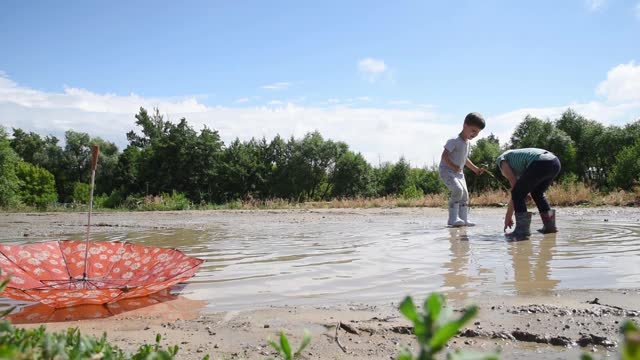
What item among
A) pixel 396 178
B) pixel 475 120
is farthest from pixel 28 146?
pixel 475 120

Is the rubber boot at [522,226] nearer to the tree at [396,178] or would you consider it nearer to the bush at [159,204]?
the bush at [159,204]

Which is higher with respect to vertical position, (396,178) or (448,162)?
(396,178)

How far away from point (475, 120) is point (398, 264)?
4310 mm

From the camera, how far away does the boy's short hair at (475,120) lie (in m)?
9.20

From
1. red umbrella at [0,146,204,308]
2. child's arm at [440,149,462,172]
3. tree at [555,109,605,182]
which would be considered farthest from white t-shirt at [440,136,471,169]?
tree at [555,109,605,182]

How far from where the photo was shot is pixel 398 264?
19.0ft

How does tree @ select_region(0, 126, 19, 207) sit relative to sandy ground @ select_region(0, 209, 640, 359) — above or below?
above

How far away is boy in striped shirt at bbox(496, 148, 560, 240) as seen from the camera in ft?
26.4

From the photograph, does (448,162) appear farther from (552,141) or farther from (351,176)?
(351,176)

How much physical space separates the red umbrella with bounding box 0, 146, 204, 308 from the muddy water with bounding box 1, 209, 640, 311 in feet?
1.15

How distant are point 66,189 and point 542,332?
6356 cm

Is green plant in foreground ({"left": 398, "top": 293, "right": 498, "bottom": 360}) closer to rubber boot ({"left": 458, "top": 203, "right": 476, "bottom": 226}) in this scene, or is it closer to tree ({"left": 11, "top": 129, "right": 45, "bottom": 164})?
rubber boot ({"left": 458, "top": 203, "right": 476, "bottom": 226})

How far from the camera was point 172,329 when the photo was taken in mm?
3479

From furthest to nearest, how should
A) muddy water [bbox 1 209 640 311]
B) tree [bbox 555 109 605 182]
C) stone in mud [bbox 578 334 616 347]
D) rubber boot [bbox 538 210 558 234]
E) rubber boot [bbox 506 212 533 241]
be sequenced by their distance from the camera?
tree [bbox 555 109 605 182], rubber boot [bbox 538 210 558 234], rubber boot [bbox 506 212 533 241], muddy water [bbox 1 209 640 311], stone in mud [bbox 578 334 616 347]
